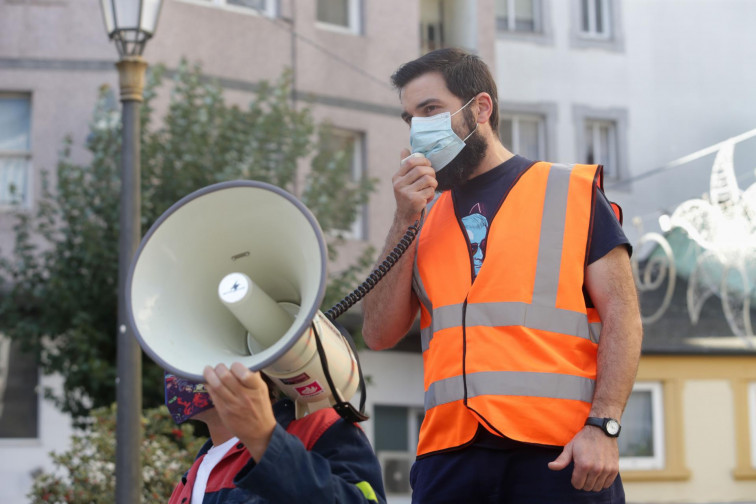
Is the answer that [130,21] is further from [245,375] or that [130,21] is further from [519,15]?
[519,15]

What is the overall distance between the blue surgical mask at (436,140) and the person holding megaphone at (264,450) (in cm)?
92

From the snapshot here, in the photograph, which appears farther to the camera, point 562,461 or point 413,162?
point 413,162

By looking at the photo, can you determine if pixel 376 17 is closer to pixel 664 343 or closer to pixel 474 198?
pixel 664 343

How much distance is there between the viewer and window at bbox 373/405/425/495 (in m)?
15.5

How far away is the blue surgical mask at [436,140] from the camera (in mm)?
3215

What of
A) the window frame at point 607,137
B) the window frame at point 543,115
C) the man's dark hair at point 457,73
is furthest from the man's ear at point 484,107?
the window frame at point 607,137

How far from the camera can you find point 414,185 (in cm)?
315

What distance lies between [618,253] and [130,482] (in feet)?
12.7

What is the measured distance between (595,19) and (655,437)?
648 cm

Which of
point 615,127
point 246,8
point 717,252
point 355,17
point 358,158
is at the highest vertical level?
A: point 355,17

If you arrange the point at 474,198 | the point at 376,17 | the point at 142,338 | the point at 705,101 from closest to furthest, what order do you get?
the point at 142,338
the point at 474,198
the point at 376,17
the point at 705,101

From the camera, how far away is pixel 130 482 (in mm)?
6137

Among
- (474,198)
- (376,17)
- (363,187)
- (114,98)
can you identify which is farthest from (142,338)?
(376,17)

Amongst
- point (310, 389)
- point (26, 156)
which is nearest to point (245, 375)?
point (310, 389)
